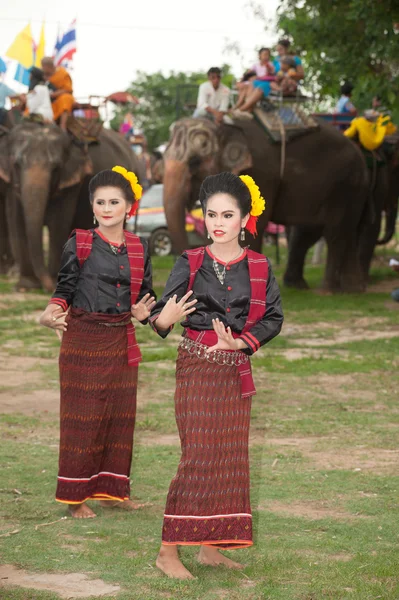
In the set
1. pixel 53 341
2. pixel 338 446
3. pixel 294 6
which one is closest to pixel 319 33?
pixel 294 6

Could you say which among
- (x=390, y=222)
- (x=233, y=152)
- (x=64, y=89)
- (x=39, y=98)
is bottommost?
(x=390, y=222)

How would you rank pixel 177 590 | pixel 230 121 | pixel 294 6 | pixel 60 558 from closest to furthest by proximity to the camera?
1. pixel 177 590
2. pixel 60 558
3. pixel 230 121
4. pixel 294 6

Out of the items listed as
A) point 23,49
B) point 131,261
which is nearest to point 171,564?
point 131,261

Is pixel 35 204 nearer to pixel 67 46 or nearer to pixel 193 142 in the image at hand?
pixel 193 142

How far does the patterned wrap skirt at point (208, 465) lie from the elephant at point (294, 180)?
9.88 meters

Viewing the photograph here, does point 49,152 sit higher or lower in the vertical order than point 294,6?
lower

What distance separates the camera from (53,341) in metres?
12.1

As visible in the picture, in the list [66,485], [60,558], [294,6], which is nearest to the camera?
[60,558]

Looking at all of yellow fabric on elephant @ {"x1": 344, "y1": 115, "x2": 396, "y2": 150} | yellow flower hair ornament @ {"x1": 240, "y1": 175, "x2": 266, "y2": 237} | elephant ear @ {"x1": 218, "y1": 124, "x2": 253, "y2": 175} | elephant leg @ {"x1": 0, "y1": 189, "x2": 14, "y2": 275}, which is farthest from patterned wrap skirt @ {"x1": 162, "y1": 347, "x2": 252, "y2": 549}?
elephant leg @ {"x1": 0, "y1": 189, "x2": 14, "y2": 275}

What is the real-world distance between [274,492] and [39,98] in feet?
35.9

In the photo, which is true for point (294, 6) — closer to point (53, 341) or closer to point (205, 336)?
point (53, 341)

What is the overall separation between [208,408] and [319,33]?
11.5m

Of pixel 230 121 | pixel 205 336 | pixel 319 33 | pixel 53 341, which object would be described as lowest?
pixel 53 341

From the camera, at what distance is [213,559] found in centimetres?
501
